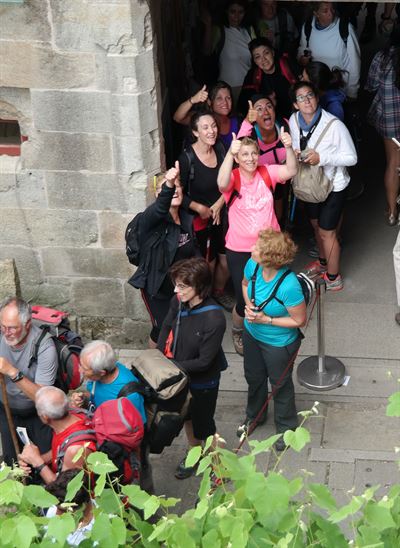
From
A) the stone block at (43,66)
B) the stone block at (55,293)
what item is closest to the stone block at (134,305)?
the stone block at (55,293)

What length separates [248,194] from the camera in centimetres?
848

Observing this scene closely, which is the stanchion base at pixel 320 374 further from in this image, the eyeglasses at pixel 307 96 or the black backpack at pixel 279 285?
the eyeglasses at pixel 307 96

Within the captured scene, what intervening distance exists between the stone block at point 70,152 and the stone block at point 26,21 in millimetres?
749

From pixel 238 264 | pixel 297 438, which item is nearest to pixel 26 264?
pixel 238 264

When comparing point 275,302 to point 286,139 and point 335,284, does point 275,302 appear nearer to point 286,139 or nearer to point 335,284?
point 286,139

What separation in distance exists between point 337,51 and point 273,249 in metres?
3.77

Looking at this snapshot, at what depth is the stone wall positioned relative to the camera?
27.1ft

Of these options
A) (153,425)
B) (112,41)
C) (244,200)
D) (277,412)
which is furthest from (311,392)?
(112,41)

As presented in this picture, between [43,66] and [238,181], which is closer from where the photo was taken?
[43,66]

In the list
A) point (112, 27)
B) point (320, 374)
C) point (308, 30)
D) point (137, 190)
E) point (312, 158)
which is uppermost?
point (112, 27)

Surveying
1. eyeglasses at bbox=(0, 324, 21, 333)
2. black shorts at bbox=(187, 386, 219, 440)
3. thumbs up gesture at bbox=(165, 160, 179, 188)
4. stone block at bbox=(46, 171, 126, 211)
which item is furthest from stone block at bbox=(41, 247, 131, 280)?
eyeglasses at bbox=(0, 324, 21, 333)

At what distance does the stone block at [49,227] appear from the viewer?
8984 mm

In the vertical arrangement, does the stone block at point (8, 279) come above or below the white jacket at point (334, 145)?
below

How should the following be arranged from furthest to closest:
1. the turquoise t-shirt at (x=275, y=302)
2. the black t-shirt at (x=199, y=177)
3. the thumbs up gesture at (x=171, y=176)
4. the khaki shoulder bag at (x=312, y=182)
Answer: the khaki shoulder bag at (x=312, y=182)
the black t-shirt at (x=199, y=177)
the thumbs up gesture at (x=171, y=176)
the turquoise t-shirt at (x=275, y=302)
